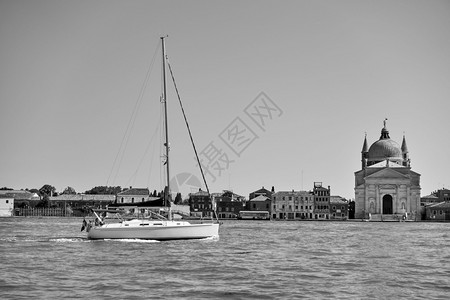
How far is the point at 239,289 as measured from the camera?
66.6 feet

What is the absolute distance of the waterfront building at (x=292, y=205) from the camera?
131875 mm

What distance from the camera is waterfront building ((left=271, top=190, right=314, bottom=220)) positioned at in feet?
433

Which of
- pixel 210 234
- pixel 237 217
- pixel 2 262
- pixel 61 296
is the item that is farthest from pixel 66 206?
pixel 61 296

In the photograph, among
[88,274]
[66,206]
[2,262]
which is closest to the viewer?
[88,274]

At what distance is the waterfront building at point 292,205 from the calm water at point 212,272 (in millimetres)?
96011

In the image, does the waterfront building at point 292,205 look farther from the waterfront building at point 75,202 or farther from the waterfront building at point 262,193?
the waterfront building at point 75,202

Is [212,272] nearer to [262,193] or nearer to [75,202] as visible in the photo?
[262,193]

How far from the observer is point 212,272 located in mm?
24188

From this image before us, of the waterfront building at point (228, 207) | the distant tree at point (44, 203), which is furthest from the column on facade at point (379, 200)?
the distant tree at point (44, 203)

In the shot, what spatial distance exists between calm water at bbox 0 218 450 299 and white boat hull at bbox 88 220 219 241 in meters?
0.56

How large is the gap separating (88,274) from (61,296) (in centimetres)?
457

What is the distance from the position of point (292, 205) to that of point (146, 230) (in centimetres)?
9792

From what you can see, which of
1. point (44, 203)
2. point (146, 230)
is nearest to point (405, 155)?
point (44, 203)

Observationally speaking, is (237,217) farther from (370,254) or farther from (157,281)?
(157,281)
